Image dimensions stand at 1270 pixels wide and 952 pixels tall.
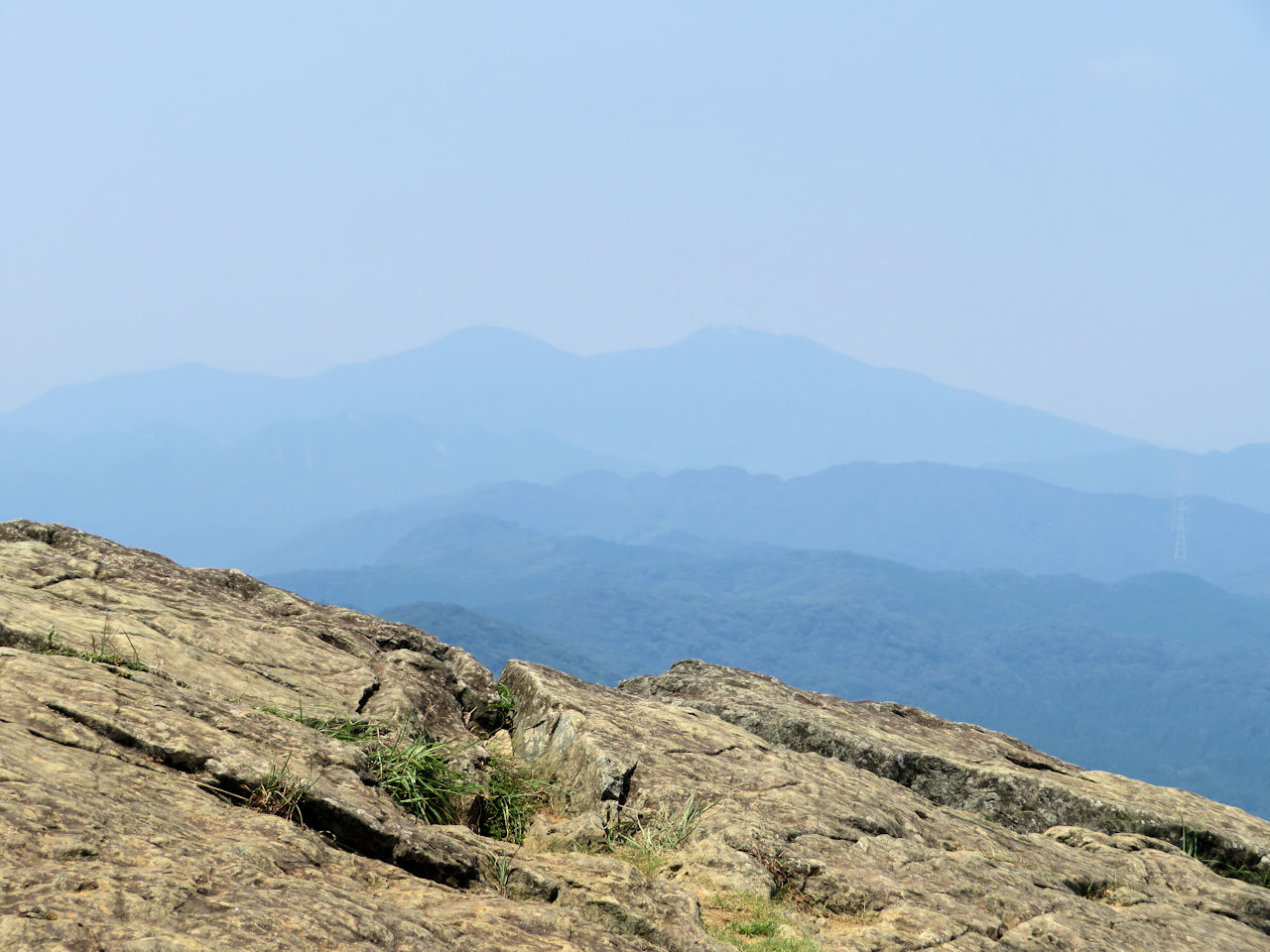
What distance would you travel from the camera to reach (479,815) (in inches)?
387

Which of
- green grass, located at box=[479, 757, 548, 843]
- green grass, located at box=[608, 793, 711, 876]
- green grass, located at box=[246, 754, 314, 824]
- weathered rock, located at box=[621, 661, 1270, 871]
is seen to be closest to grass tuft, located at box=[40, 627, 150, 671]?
green grass, located at box=[246, 754, 314, 824]

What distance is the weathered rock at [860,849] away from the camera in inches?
356

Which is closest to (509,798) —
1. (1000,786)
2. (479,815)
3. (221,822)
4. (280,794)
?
(479,815)

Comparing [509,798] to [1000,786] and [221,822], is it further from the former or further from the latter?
[1000,786]

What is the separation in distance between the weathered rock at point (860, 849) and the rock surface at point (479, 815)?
0.04 m

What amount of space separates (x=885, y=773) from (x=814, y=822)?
4392mm

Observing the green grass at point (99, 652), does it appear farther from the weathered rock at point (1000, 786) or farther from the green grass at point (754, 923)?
the weathered rock at point (1000, 786)

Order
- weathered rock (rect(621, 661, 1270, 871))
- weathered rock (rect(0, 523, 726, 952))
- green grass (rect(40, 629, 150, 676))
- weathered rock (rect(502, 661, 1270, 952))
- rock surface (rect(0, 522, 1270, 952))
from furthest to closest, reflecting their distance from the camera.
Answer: weathered rock (rect(621, 661, 1270, 871)), green grass (rect(40, 629, 150, 676)), weathered rock (rect(502, 661, 1270, 952)), rock surface (rect(0, 522, 1270, 952)), weathered rock (rect(0, 523, 726, 952))

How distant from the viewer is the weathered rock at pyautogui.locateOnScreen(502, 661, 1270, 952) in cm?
904

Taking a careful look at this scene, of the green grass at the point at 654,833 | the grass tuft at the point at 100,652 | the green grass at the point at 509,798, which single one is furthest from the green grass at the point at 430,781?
the grass tuft at the point at 100,652

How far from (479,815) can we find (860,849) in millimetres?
4297

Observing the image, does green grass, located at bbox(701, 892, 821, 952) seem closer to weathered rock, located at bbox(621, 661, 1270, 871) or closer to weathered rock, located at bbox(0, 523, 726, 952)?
weathered rock, located at bbox(0, 523, 726, 952)

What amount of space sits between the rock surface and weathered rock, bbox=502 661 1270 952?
0.04 metres

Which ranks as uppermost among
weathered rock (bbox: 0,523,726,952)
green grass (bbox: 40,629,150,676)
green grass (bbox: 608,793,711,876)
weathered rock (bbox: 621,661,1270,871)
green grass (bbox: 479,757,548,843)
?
weathered rock (bbox: 621,661,1270,871)
